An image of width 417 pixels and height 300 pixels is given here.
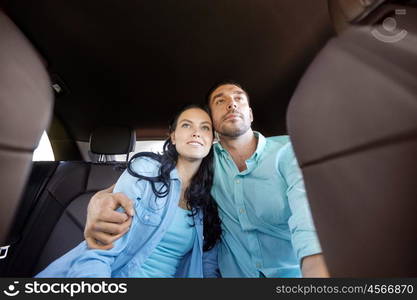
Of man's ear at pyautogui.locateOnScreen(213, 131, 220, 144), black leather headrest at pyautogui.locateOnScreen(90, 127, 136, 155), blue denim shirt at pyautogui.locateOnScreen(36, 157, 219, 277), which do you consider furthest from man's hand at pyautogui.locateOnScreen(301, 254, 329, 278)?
black leather headrest at pyautogui.locateOnScreen(90, 127, 136, 155)

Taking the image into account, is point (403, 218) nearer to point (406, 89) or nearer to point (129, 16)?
point (406, 89)

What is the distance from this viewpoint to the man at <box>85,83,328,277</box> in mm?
451

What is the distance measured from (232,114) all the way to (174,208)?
0.23 m

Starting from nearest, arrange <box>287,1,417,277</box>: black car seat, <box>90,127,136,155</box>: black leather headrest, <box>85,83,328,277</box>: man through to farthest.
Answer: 1. <box>287,1,417,277</box>: black car seat
2. <box>85,83,328,277</box>: man
3. <box>90,127,136,155</box>: black leather headrest

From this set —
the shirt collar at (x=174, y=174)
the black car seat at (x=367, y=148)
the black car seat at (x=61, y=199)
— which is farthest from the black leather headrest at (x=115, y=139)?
the black car seat at (x=367, y=148)

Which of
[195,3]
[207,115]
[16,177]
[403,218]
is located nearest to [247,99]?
[207,115]

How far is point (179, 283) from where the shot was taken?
370mm

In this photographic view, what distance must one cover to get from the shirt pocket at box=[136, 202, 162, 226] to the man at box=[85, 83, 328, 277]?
2 centimetres

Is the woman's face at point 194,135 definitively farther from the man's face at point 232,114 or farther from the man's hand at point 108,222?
the man's hand at point 108,222

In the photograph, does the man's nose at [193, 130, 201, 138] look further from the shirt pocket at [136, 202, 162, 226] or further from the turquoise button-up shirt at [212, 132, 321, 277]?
the shirt pocket at [136, 202, 162, 226]

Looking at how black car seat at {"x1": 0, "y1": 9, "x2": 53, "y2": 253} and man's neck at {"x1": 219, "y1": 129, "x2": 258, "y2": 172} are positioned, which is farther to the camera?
man's neck at {"x1": 219, "y1": 129, "x2": 258, "y2": 172}

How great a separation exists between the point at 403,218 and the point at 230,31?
46 centimetres

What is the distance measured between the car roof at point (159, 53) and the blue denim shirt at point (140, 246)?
0.42 ft

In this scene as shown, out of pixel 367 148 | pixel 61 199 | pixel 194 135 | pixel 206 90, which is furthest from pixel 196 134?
pixel 61 199
